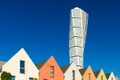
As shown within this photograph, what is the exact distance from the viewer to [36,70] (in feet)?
174

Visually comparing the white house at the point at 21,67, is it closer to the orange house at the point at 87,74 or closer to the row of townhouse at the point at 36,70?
the row of townhouse at the point at 36,70

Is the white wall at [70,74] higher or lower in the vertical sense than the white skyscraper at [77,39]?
lower

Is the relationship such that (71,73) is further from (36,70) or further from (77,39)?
(77,39)

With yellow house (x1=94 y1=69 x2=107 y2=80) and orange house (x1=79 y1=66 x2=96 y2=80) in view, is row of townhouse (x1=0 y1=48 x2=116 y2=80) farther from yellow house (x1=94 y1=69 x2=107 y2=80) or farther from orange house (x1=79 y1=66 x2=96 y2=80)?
yellow house (x1=94 y1=69 x2=107 y2=80)

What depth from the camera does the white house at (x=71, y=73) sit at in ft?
197

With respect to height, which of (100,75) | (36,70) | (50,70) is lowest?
(36,70)

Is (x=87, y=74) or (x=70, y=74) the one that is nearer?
(x=70, y=74)

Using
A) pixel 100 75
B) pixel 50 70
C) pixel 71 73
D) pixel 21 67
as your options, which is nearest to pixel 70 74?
pixel 71 73

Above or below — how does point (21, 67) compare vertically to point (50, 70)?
below

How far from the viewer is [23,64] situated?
2020 inches

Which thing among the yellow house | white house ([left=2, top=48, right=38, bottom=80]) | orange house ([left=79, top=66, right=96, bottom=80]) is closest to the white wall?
orange house ([left=79, top=66, right=96, bottom=80])

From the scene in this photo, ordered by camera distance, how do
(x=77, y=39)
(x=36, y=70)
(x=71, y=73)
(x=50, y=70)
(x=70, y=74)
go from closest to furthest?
(x=36, y=70) < (x=50, y=70) < (x=70, y=74) < (x=71, y=73) < (x=77, y=39)

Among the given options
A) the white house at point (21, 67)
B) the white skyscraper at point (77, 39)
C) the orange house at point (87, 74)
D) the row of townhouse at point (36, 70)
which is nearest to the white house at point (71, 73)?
the row of townhouse at point (36, 70)

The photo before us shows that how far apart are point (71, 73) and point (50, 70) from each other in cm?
635
